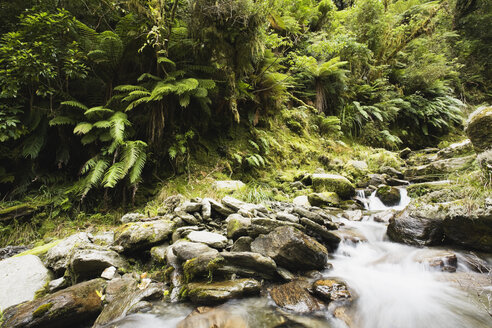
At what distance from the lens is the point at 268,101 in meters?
6.34

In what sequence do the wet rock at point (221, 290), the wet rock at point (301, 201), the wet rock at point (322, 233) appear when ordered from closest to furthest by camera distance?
the wet rock at point (221, 290) → the wet rock at point (322, 233) → the wet rock at point (301, 201)

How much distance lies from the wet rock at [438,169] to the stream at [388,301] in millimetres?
3497

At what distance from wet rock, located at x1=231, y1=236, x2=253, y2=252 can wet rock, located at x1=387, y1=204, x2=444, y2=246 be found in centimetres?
233

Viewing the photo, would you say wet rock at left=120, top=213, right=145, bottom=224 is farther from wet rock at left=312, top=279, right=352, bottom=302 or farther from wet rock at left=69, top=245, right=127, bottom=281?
wet rock at left=312, top=279, right=352, bottom=302

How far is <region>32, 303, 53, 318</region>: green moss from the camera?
1.56 metres

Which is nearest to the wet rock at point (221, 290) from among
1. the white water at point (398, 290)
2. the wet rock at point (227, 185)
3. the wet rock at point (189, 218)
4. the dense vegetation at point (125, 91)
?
the white water at point (398, 290)

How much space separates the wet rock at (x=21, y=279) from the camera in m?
1.88

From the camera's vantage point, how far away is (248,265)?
2172mm

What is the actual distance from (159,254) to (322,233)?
218 centimetres

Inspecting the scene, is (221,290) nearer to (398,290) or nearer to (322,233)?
(322,233)

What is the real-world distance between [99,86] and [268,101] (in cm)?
423

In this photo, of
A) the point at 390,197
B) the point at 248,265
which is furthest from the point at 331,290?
the point at 390,197

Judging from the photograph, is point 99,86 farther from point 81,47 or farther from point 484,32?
point 484,32

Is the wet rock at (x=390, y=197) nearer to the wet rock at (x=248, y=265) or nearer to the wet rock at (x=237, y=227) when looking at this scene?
the wet rock at (x=237, y=227)
